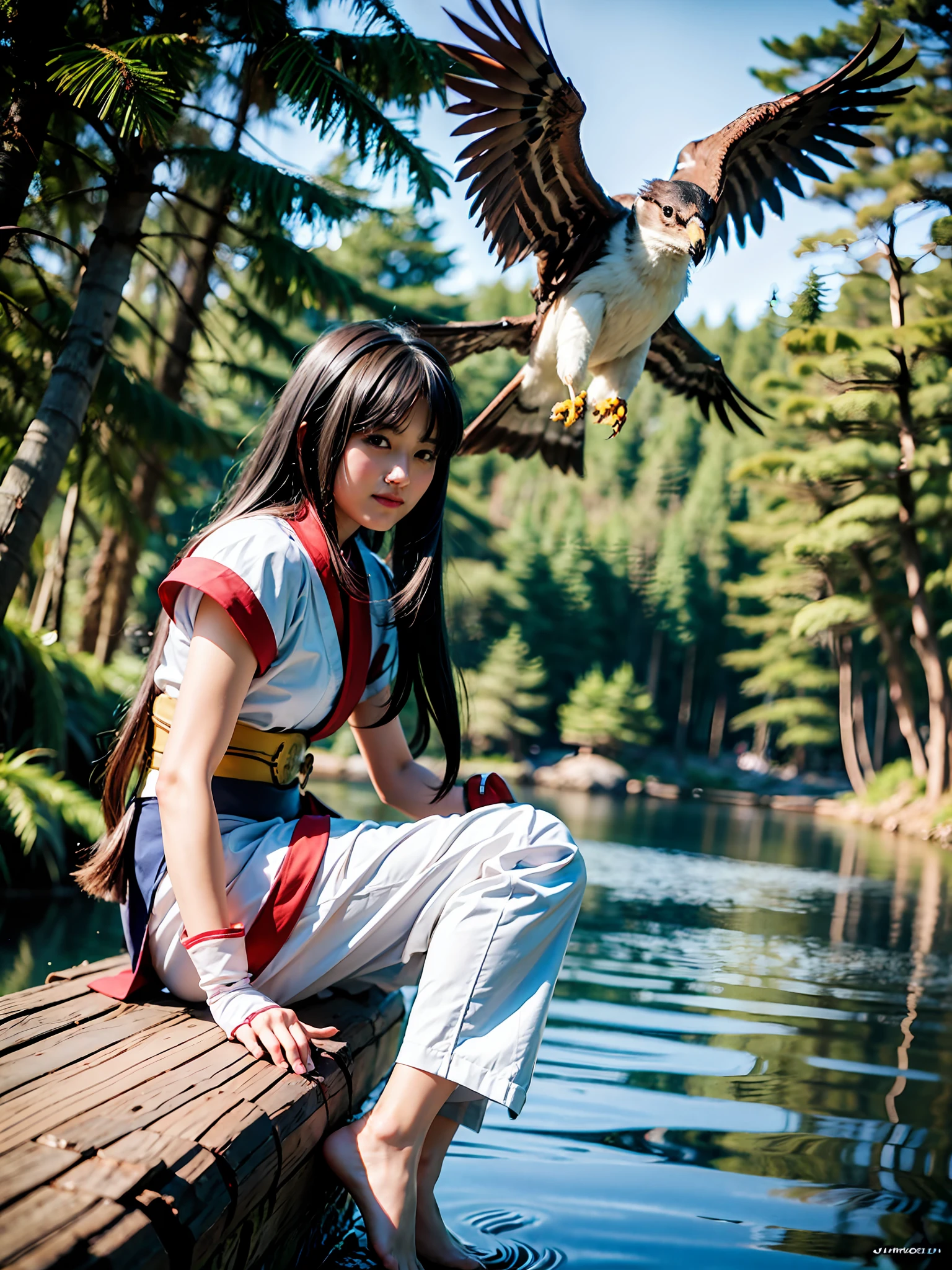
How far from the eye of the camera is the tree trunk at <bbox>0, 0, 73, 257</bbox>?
2133 millimetres

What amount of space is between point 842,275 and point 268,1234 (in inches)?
79.0

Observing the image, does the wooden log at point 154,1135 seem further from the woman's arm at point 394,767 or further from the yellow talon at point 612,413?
the yellow talon at point 612,413

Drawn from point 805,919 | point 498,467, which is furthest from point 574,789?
point 805,919

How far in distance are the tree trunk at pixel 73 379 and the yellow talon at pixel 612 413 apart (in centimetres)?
128

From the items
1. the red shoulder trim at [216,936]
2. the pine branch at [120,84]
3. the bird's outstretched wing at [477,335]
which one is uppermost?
the pine branch at [120,84]

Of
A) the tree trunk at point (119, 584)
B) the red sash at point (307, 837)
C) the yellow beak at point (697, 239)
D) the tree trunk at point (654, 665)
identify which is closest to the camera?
the red sash at point (307, 837)

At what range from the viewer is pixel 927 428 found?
3898mm

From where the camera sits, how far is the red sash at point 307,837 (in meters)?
1.33

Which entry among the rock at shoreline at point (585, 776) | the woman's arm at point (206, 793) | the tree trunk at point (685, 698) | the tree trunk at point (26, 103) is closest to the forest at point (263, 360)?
the tree trunk at point (26, 103)

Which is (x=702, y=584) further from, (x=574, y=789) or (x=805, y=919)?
(x=805, y=919)

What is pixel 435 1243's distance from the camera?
1303 millimetres

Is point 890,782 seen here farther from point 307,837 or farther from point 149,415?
point 307,837

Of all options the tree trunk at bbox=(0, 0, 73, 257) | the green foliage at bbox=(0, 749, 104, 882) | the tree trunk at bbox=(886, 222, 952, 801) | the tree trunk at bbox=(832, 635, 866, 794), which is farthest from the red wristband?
the tree trunk at bbox=(832, 635, 866, 794)

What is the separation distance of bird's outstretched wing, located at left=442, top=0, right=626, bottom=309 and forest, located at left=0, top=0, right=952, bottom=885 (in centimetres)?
33
